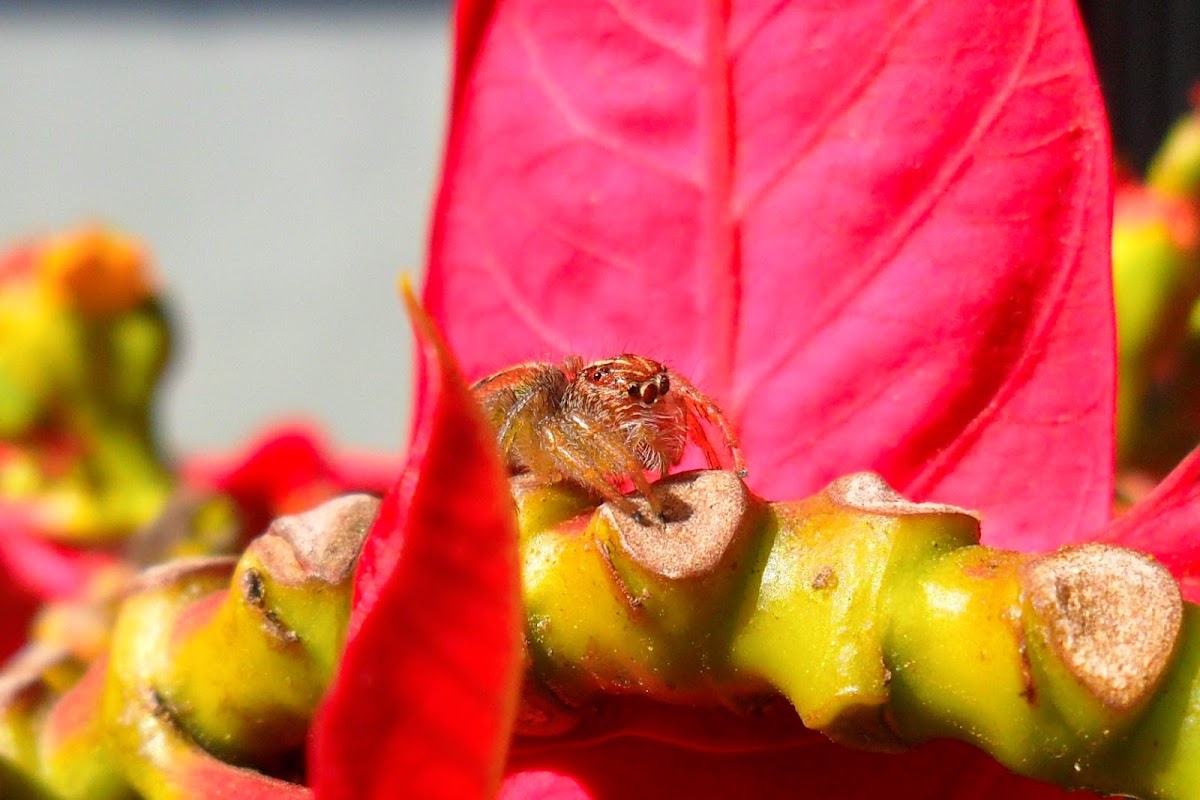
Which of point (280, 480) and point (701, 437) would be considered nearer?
point (701, 437)

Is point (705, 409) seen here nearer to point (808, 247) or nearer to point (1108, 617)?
point (808, 247)

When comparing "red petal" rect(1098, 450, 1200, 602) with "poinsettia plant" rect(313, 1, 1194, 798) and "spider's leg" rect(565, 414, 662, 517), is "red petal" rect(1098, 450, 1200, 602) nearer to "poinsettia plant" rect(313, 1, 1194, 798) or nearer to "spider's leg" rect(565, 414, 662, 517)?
"poinsettia plant" rect(313, 1, 1194, 798)

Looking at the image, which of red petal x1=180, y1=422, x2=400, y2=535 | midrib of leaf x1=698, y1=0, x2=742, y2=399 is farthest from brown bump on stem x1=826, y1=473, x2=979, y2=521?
red petal x1=180, y1=422, x2=400, y2=535

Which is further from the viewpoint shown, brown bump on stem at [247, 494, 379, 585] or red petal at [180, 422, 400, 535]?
red petal at [180, 422, 400, 535]

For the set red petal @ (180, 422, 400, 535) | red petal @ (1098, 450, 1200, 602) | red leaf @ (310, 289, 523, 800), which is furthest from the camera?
→ red petal @ (180, 422, 400, 535)

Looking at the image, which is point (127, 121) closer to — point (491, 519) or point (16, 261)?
point (16, 261)

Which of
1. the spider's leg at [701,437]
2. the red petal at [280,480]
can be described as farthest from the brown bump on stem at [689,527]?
the red petal at [280,480]

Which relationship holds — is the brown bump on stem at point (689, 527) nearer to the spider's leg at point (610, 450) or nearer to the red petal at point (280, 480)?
the spider's leg at point (610, 450)

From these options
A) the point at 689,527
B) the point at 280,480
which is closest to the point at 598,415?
the point at 689,527
